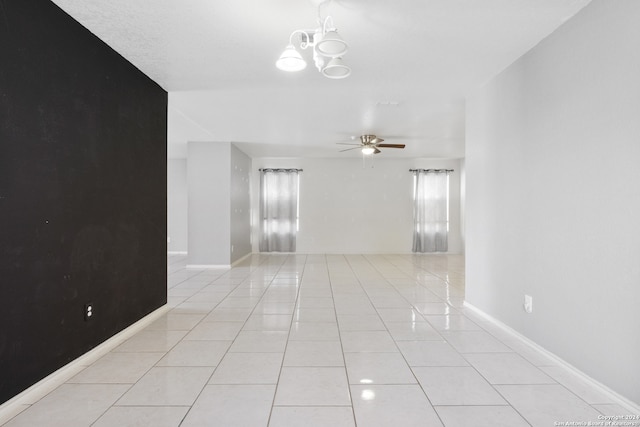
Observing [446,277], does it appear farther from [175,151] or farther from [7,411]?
[175,151]

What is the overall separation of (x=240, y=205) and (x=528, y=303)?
241 inches

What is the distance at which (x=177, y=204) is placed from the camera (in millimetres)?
9477

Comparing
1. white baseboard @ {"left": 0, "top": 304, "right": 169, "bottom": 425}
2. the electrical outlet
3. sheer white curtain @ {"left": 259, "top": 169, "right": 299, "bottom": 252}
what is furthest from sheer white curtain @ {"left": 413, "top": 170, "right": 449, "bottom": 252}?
white baseboard @ {"left": 0, "top": 304, "right": 169, "bottom": 425}

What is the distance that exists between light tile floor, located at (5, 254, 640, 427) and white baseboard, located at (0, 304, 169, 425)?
5 cm

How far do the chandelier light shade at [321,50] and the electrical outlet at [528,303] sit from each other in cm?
227

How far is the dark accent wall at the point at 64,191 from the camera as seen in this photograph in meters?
1.97

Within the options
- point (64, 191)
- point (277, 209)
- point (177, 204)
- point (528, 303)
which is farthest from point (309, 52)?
point (177, 204)

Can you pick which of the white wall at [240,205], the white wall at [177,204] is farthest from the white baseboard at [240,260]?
the white wall at [177,204]

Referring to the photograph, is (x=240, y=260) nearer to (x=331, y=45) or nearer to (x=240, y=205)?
(x=240, y=205)

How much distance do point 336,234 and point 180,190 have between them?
4.20 m

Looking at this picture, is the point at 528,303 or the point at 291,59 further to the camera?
the point at 528,303

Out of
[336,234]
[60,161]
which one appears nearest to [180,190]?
[336,234]

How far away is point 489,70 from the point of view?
11.0 feet

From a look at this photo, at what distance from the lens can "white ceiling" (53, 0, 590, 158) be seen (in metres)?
2.38
